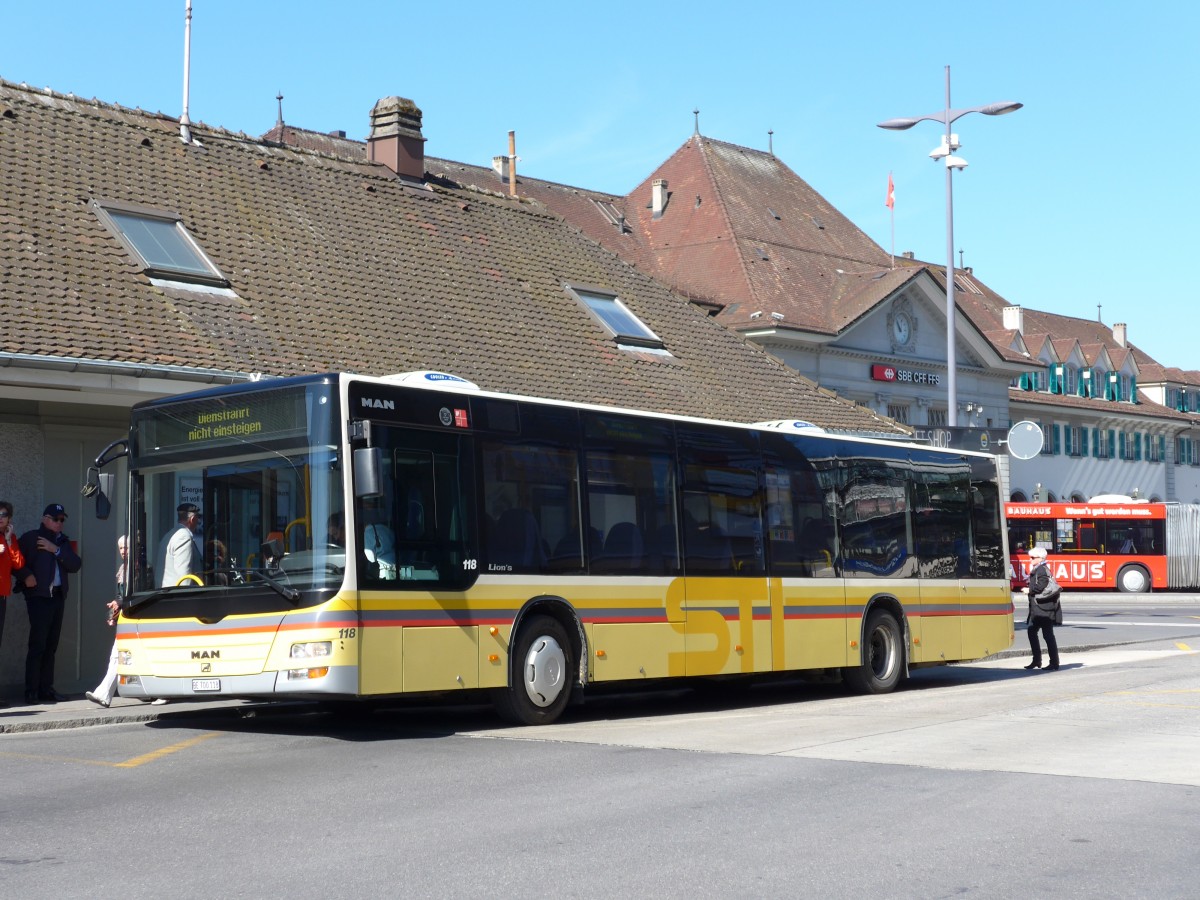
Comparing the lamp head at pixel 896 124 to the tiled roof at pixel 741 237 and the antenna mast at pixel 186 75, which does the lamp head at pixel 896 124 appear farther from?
the tiled roof at pixel 741 237

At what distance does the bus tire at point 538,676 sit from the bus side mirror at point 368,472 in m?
2.32

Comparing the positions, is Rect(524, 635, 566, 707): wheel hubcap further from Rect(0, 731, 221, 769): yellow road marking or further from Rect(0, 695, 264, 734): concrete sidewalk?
Rect(0, 695, 264, 734): concrete sidewalk

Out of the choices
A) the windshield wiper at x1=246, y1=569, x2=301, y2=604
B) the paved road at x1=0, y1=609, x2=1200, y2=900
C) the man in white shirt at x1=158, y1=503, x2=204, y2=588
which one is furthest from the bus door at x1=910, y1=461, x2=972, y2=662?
the man in white shirt at x1=158, y1=503, x2=204, y2=588

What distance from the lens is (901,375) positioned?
57656 millimetres

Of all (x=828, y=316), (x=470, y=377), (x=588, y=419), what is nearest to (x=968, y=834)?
(x=588, y=419)

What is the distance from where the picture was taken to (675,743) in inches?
482

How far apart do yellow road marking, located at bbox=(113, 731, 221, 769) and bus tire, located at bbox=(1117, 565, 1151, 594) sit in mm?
44487

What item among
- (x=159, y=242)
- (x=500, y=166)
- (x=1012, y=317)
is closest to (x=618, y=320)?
(x=159, y=242)

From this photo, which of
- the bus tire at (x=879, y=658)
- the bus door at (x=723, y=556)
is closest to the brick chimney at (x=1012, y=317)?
the bus tire at (x=879, y=658)

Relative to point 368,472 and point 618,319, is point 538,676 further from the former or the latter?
point 618,319

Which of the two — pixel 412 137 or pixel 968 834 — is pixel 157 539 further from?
pixel 412 137

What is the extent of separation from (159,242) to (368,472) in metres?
9.77

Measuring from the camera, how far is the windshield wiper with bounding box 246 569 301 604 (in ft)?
39.7

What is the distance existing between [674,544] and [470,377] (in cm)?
713
